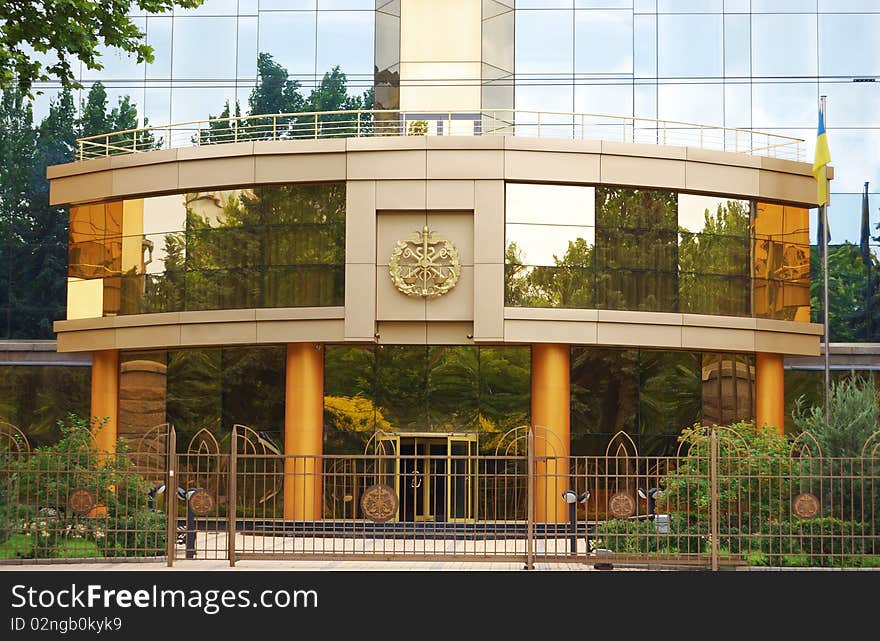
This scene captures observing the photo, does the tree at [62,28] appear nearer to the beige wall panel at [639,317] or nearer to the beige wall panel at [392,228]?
the beige wall panel at [392,228]

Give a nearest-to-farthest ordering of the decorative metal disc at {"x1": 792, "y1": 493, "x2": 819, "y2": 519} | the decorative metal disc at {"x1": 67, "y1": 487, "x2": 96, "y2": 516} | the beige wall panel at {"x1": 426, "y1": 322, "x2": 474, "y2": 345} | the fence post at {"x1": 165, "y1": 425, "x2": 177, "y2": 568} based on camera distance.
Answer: the decorative metal disc at {"x1": 792, "y1": 493, "x2": 819, "y2": 519} → the fence post at {"x1": 165, "y1": 425, "x2": 177, "y2": 568} → the decorative metal disc at {"x1": 67, "y1": 487, "x2": 96, "y2": 516} → the beige wall panel at {"x1": 426, "y1": 322, "x2": 474, "y2": 345}

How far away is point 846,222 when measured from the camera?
4372cm

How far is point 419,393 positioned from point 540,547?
7.42 m

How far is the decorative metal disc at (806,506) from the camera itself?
21703 mm

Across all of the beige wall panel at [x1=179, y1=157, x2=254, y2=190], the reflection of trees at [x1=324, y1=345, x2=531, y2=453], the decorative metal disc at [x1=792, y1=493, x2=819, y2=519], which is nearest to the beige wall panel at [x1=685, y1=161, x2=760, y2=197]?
the reflection of trees at [x1=324, y1=345, x2=531, y2=453]

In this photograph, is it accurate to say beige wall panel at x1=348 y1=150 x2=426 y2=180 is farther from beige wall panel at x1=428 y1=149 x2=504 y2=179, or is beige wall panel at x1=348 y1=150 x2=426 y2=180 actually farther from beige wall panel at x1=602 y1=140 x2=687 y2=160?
beige wall panel at x1=602 y1=140 x2=687 y2=160

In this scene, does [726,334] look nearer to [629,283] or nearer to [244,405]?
[629,283]

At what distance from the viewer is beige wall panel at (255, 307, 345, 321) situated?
3512cm

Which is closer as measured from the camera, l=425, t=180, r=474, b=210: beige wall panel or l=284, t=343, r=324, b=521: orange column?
l=425, t=180, r=474, b=210: beige wall panel

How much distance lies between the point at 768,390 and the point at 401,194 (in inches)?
501

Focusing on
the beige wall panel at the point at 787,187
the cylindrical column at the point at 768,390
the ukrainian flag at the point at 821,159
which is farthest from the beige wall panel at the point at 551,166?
the cylindrical column at the point at 768,390

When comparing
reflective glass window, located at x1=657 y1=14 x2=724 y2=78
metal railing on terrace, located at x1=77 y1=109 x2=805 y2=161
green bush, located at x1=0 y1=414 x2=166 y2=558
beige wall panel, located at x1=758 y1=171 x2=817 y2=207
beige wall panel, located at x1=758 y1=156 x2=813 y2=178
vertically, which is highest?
reflective glass window, located at x1=657 y1=14 x2=724 y2=78

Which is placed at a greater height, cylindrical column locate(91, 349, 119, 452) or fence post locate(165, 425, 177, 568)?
cylindrical column locate(91, 349, 119, 452)

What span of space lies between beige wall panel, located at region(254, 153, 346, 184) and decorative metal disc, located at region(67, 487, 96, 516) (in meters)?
14.7
